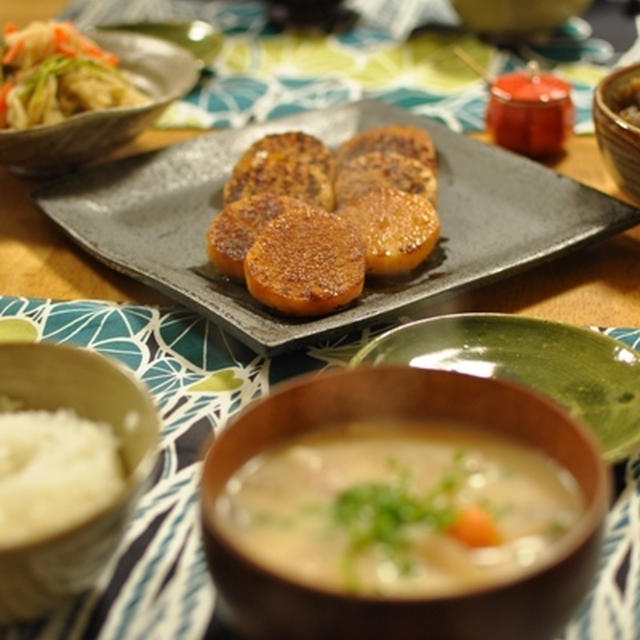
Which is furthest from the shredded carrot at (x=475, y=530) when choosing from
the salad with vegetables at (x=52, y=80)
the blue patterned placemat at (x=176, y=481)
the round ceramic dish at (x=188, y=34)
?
the round ceramic dish at (x=188, y=34)

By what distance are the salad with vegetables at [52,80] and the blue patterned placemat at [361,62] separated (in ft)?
1.20

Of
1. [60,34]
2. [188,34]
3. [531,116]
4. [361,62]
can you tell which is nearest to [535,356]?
[531,116]

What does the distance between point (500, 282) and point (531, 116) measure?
788mm

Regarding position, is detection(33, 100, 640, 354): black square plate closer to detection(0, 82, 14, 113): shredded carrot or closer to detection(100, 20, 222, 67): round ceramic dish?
detection(0, 82, 14, 113): shredded carrot

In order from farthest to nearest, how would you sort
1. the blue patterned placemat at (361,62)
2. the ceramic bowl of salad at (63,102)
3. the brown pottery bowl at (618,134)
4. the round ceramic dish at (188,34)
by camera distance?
1. the round ceramic dish at (188,34)
2. the blue patterned placemat at (361,62)
3. the ceramic bowl of salad at (63,102)
4. the brown pottery bowl at (618,134)

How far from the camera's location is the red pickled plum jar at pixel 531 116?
2785mm

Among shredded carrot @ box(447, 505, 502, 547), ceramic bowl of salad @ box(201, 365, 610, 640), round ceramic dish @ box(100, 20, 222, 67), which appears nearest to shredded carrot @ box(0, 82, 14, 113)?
round ceramic dish @ box(100, 20, 222, 67)

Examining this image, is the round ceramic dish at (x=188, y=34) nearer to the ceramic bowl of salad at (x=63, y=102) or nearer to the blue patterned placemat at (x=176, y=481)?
the ceramic bowl of salad at (x=63, y=102)

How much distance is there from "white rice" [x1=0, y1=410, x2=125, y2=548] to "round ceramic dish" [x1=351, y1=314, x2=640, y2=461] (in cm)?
49

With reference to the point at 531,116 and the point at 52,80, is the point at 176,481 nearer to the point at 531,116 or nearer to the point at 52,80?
the point at 52,80

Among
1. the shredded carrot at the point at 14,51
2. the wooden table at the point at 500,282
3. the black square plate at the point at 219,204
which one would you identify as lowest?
the wooden table at the point at 500,282

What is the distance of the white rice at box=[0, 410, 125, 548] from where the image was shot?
1.21m

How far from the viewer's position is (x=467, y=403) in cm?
133

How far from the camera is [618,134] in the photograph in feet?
7.36
